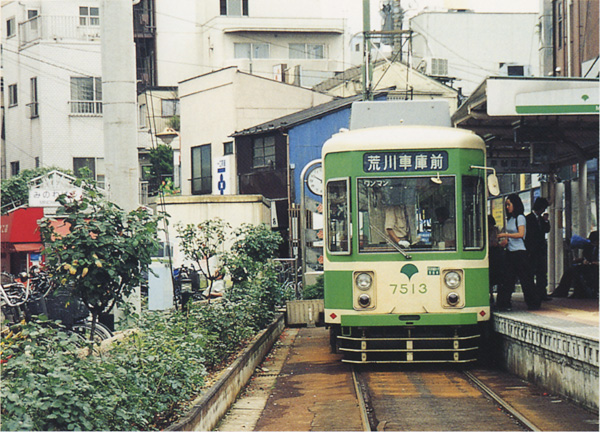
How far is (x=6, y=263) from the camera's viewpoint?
3244cm

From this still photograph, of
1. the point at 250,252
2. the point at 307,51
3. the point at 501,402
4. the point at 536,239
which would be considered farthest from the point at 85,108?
the point at 501,402

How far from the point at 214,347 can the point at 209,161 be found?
3261cm

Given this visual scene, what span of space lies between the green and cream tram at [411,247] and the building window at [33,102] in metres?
33.8

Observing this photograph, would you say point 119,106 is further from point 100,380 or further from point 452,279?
point 452,279

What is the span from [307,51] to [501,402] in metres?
47.4

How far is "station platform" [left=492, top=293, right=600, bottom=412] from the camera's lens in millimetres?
8555

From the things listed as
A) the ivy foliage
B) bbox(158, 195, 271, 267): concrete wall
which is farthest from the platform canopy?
bbox(158, 195, 271, 267): concrete wall

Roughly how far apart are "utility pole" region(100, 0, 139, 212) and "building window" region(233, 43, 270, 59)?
45.4 m

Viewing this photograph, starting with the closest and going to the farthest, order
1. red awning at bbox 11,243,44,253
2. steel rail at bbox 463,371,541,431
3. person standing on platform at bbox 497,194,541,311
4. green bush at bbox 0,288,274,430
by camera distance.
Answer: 1. green bush at bbox 0,288,274,430
2. steel rail at bbox 463,371,541,431
3. person standing on platform at bbox 497,194,541,311
4. red awning at bbox 11,243,44,253

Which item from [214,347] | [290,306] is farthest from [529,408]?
[290,306]

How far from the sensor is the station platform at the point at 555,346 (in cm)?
855

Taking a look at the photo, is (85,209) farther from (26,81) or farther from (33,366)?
(26,81)

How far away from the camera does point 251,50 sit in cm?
5484

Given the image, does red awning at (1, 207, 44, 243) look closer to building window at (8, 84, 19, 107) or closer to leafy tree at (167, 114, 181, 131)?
building window at (8, 84, 19, 107)
